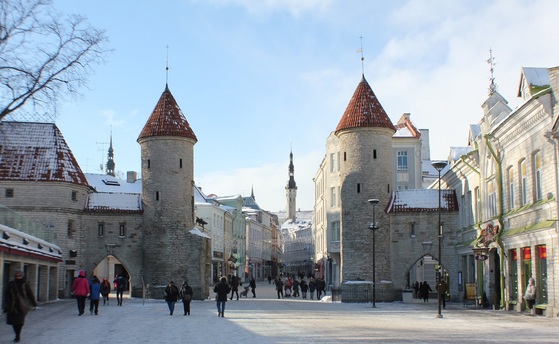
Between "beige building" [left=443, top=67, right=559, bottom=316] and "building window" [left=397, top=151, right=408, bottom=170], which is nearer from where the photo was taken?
"beige building" [left=443, top=67, right=559, bottom=316]

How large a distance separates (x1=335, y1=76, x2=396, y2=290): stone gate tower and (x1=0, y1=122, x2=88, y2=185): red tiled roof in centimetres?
1649

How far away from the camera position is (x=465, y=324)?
2264 centimetres

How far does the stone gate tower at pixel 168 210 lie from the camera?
43812 mm

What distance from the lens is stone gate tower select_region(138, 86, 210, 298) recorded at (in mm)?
43812

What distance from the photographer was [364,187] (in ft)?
138

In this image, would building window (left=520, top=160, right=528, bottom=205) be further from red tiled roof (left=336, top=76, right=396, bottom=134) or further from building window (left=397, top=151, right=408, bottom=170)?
building window (left=397, top=151, right=408, bottom=170)

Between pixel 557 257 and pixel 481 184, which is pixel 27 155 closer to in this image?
pixel 481 184

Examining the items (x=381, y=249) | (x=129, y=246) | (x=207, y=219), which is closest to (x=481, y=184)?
(x=381, y=249)

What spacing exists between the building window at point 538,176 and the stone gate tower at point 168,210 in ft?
73.4

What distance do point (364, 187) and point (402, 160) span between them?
22109 millimetres

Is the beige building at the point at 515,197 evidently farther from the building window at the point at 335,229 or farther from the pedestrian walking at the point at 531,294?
the building window at the point at 335,229

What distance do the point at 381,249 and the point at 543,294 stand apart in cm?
1586

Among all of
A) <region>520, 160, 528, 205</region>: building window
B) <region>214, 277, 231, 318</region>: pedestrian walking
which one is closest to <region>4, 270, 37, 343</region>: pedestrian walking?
<region>214, 277, 231, 318</region>: pedestrian walking

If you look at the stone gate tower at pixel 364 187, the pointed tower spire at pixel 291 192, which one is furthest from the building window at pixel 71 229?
the pointed tower spire at pixel 291 192
